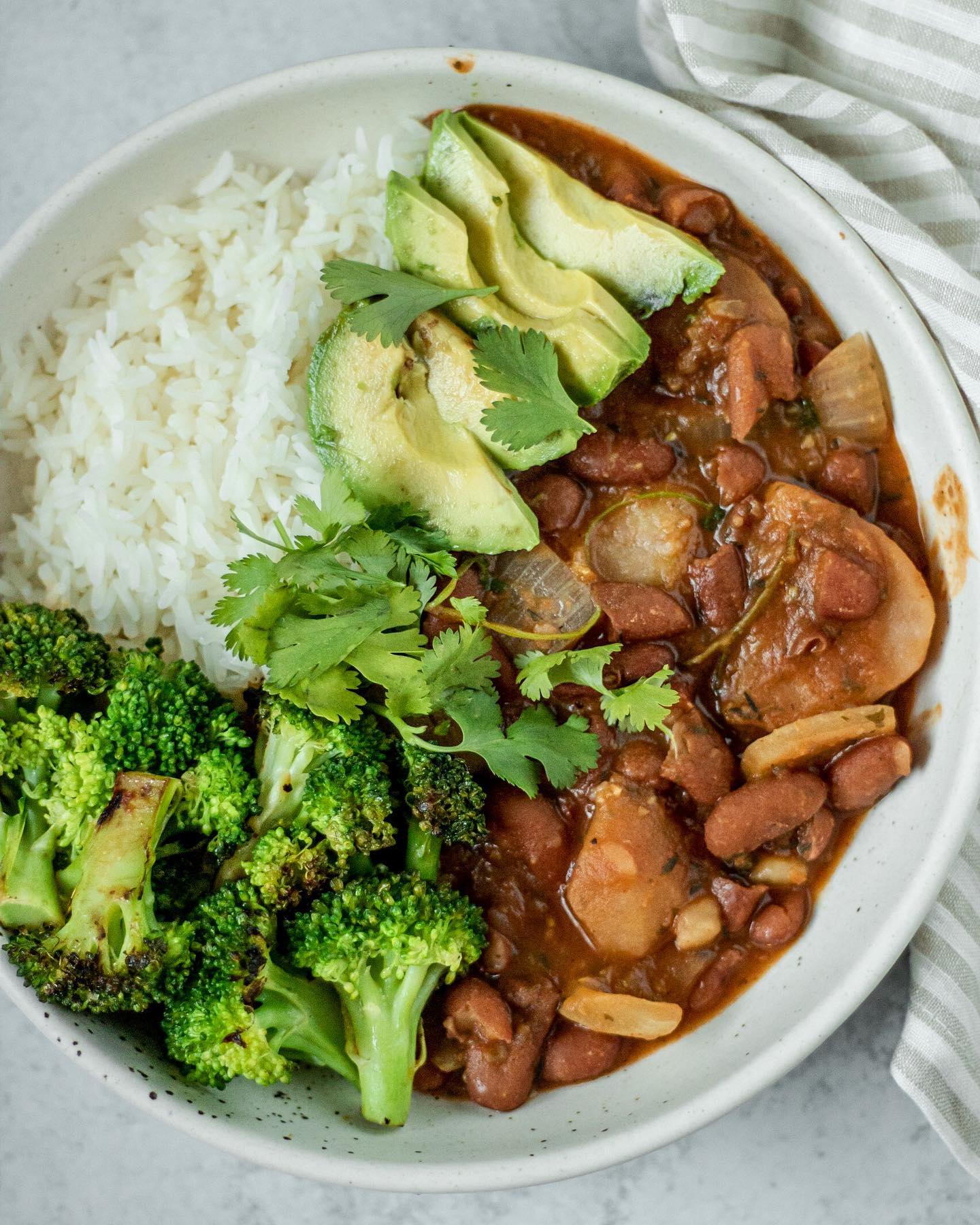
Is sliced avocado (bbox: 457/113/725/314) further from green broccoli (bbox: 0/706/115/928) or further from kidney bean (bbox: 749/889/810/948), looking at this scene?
green broccoli (bbox: 0/706/115/928)

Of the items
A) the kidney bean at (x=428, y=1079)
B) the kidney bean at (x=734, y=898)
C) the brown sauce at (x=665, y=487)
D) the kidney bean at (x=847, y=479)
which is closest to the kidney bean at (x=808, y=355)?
the brown sauce at (x=665, y=487)

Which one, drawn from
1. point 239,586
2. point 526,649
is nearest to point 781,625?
point 526,649

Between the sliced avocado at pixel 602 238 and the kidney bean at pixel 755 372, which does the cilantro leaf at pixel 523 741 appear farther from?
the sliced avocado at pixel 602 238

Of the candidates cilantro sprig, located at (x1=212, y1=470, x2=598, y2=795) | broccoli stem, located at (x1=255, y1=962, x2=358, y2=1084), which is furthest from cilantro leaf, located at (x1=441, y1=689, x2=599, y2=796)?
broccoli stem, located at (x1=255, y1=962, x2=358, y2=1084)

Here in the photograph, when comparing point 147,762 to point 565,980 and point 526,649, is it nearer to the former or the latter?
point 526,649

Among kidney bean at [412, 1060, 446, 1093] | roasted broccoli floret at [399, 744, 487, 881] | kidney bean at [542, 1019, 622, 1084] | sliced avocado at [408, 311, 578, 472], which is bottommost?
kidney bean at [412, 1060, 446, 1093]

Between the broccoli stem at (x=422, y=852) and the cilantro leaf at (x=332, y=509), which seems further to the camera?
the broccoli stem at (x=422, y=852)
